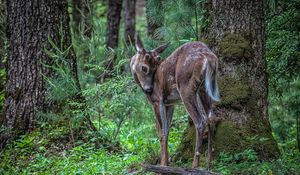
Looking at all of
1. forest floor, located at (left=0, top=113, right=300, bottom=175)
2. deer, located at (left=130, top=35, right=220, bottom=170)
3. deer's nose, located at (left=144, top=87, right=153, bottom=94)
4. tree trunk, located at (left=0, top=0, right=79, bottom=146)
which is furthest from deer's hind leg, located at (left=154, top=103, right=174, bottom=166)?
tree trunk, located at (left=0, top=0, right=79, bottom=146)

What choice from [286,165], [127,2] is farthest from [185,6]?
[127,2]

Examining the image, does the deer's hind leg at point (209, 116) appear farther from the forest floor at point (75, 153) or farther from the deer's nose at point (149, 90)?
the forest floor at point (75, 153)

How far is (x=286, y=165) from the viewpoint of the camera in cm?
693

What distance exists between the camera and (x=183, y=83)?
22.9ft

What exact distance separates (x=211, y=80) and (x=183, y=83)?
380 mm

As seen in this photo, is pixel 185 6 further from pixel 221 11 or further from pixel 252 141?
pixel 252 141

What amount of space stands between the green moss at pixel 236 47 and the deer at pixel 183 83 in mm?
788

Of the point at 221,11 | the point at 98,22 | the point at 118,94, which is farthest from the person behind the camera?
the point at 98,22

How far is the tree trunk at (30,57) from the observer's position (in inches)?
402

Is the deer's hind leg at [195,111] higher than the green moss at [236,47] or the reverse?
the reverse

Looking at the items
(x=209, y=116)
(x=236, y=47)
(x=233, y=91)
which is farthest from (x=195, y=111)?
(x=236, y=47)

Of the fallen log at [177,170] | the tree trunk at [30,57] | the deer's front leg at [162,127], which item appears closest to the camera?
the fallen log at [177,170]

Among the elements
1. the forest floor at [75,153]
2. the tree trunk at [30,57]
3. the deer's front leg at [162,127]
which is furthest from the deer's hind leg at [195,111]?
the tree trunk at [30,57]

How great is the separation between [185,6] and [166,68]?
2672mm
